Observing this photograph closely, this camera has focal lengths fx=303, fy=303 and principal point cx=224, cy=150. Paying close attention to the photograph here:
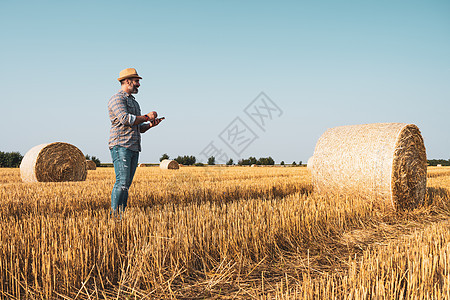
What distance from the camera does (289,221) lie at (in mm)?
3920

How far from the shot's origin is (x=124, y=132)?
4371 millimetres

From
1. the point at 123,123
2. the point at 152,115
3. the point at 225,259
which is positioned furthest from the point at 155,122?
the point at 225,259

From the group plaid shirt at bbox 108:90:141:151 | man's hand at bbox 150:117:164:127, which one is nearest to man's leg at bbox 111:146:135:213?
plaid shirt at bbox 108:90:141:151

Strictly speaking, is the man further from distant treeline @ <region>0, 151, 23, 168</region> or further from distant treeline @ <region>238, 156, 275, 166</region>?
distant treeline @ <region>238, 156, 275, 166</region>

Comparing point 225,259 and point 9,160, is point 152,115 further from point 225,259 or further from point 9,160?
point 9,160

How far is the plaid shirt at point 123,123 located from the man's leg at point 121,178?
11 cm

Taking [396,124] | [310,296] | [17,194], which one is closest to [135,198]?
[17,194]

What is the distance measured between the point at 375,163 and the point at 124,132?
181 inches

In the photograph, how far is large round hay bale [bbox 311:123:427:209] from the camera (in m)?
5.69

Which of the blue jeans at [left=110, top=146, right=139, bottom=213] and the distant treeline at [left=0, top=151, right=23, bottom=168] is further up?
the distant treeline at [left=0, top=151, right=23, bottom=168]

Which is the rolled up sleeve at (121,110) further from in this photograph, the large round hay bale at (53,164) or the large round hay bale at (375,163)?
the large round hay bale at (53,164)

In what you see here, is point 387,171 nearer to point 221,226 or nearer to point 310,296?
point 221,226

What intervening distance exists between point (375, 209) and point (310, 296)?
4356mm

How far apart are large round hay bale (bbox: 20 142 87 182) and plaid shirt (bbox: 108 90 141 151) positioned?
23.9 feet
